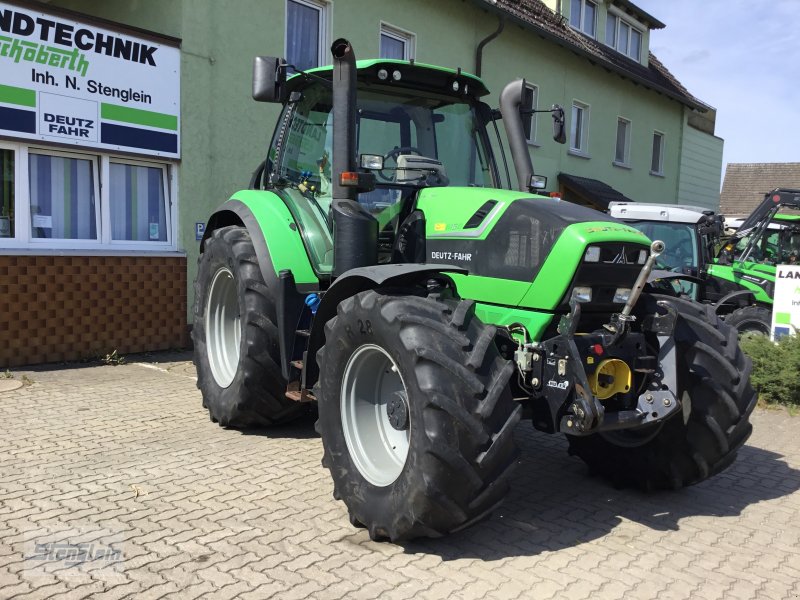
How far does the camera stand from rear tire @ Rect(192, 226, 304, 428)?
4852 mm

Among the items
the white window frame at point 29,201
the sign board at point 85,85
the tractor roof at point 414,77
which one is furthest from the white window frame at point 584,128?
the tractor roof at point 414,77

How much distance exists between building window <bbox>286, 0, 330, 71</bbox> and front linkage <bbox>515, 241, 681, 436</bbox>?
7207mm

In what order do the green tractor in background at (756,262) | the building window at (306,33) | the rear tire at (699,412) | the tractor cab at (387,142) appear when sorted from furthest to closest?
the building window at (306,33)
the green tractor in background at (756,262)
the tractor cab at (387,142)
the rear tire at (699,412)

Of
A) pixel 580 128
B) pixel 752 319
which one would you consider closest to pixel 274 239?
pixel 752 319

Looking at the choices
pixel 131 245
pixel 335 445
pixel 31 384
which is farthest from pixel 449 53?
pixel 335 445

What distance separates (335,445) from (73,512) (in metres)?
1.35

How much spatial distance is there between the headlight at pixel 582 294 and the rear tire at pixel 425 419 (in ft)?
1.84

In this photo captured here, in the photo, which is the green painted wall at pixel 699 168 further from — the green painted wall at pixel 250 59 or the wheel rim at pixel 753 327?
the wheel rim at pixel 753 327

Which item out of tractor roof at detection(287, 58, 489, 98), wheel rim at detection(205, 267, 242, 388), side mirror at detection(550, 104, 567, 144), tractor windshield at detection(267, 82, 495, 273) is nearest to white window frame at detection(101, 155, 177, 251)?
wheel rim at detection(205, 267, 242, 388)

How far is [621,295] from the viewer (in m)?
3.79

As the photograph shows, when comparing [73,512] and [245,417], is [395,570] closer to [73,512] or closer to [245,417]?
[73,512]

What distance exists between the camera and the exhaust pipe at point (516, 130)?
15.9 ft

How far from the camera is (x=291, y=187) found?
5285 mm

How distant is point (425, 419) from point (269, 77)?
8.28 feet
